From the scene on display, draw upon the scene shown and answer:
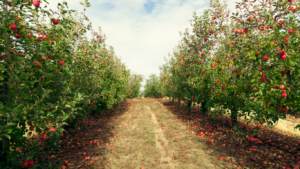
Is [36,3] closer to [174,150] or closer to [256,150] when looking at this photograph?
[174,150]

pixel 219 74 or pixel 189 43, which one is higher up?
pixel 189 43

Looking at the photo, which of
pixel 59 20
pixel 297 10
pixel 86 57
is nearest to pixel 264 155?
pixel 297 10

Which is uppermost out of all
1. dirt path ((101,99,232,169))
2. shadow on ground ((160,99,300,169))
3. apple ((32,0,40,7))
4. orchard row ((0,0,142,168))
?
apple ((32,0,40,7))

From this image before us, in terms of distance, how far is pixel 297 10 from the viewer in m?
5.53

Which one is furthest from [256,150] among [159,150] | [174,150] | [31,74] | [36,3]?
[36,3]

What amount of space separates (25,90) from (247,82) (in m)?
9.97

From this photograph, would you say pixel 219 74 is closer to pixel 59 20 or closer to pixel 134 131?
pixel 134 131

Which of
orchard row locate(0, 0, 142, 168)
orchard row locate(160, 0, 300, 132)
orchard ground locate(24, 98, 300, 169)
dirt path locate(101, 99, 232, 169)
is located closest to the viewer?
orchard row locate(0, 0, 142, 168)

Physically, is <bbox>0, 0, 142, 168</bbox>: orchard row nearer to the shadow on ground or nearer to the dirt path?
the dirt path

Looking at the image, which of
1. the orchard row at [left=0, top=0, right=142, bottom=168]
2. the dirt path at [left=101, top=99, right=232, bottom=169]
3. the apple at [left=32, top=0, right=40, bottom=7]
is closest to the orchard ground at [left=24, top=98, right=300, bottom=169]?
the dirt path at [left=101, top=99, right=232, bottom=169]

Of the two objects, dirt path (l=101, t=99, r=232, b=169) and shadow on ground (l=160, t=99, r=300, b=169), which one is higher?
shadow on ground (l=160, t=99, r=300, b=169)

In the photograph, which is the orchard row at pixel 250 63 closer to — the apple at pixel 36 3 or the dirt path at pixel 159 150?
the dirt path at pixel 159 150

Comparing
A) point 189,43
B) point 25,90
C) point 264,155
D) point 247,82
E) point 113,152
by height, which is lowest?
point 113,152

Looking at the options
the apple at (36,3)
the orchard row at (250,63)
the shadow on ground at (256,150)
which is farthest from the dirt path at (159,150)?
the apple at (36,3)
